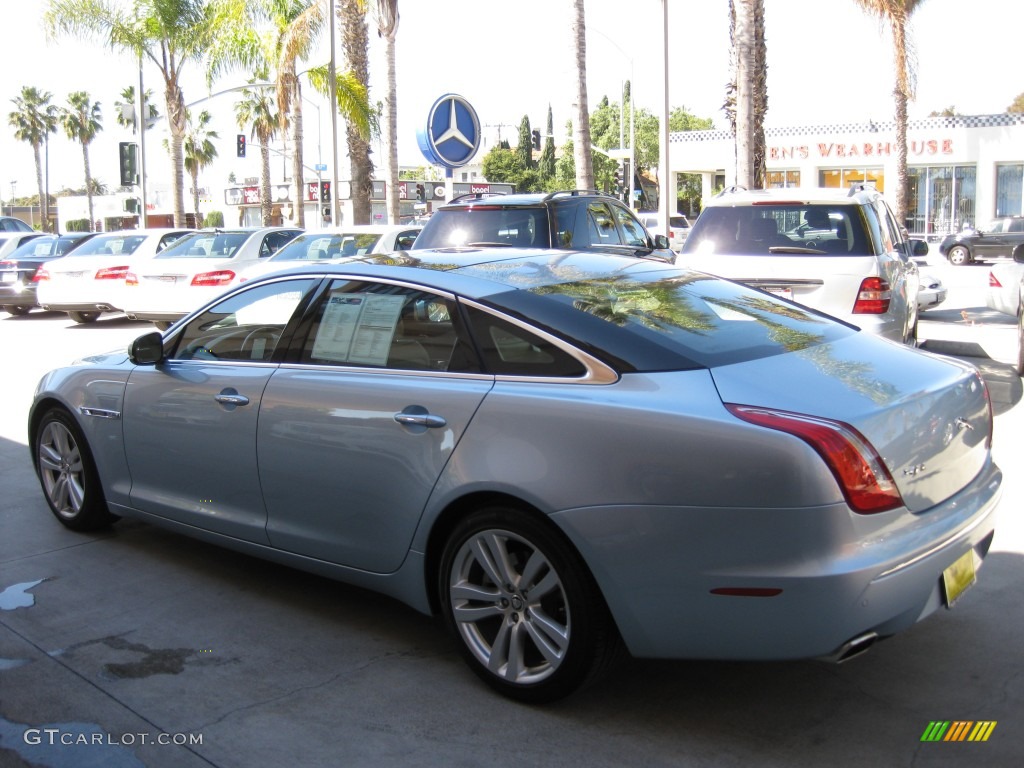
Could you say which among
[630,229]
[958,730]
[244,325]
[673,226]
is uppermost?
[673,226]

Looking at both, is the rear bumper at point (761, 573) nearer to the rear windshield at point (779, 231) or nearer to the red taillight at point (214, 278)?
the rear windshield at point (779, 231)

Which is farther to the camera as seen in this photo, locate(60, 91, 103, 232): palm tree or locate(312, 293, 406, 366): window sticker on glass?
locate(60, 91, 103, 232): palm tree

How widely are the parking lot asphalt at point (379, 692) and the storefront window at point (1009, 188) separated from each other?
135 feet

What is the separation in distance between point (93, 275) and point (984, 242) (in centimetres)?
2561

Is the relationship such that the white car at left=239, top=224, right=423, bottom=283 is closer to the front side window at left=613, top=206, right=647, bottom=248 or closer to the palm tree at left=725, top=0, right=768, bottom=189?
the front side window at left=613, top=206, right=647, bottom=248

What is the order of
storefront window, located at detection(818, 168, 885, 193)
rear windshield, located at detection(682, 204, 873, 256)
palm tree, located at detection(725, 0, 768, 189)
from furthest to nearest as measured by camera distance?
storefront window, located at detection(818, 168, 885, 193)
palm tree, located at detection(725, 0, 768, 189)
rear windshield, located at detection(682, 204, 873, 256)

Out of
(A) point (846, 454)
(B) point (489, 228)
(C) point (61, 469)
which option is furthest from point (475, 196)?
(A) point (846, 454)

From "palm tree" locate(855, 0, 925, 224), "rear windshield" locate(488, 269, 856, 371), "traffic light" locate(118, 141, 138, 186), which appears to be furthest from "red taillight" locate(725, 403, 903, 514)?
"traffic light" locate(118, 141, 138, 186)

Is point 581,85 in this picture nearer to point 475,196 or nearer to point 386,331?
point 475,196

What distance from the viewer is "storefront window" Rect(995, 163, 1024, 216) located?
41.8m

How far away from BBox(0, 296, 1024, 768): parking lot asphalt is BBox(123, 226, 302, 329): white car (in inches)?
428

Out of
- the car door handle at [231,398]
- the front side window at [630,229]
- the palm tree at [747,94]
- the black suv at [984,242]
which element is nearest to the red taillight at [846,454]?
the car door handle at [231,398]

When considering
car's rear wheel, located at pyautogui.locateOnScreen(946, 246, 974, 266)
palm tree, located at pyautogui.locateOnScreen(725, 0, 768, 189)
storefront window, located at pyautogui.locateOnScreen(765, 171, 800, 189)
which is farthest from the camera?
storefront window, located at pyautogui.locateOnScreen(765, 171, 800, 189)

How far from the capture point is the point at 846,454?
3.16 metres
